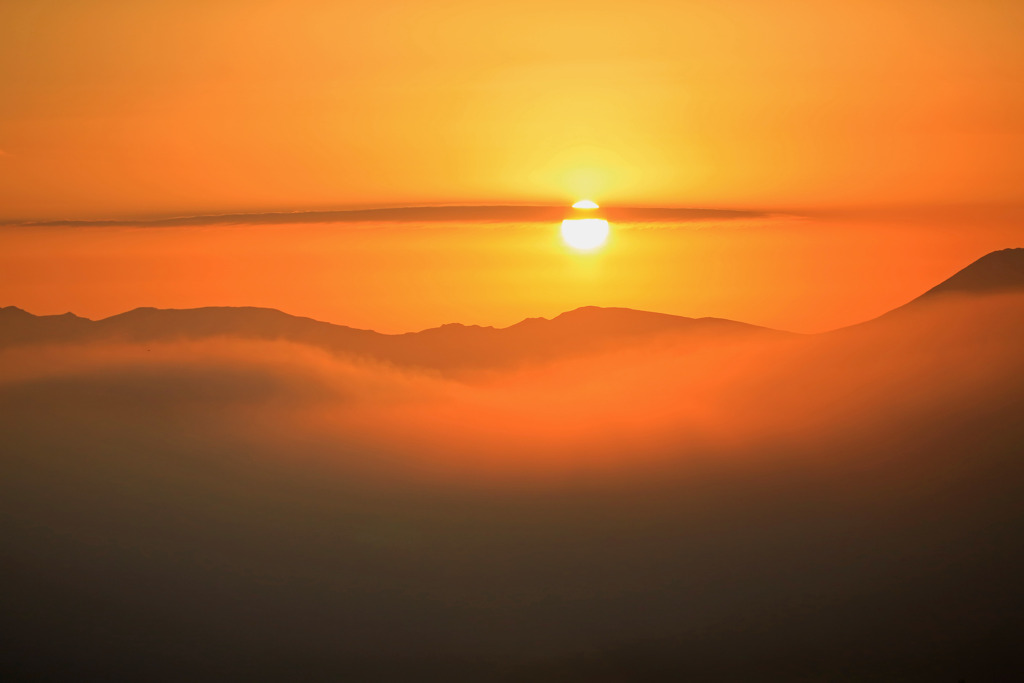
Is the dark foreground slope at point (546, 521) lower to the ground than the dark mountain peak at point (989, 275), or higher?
lower

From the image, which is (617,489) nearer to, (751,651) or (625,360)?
(751,651)

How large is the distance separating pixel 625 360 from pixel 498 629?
333ft

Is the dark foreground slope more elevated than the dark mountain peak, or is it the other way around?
the dark mountain peak

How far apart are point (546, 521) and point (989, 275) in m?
113

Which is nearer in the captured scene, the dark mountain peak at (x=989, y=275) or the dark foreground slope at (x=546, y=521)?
the dark foreground slope at (x=546, y=521)

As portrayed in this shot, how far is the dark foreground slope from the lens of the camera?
9531 cm

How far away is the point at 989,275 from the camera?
188 metres

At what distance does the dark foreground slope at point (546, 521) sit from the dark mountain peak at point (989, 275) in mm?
2794

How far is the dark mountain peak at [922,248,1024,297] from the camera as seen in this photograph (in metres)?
188

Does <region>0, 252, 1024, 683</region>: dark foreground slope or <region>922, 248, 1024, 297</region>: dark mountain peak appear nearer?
<region>0, 252, 1024, 683</region>: dark foreground slope

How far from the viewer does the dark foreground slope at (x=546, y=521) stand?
3752 inches

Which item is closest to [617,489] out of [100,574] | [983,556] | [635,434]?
[635,434]

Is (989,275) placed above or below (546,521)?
above

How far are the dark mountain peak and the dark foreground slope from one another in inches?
110
